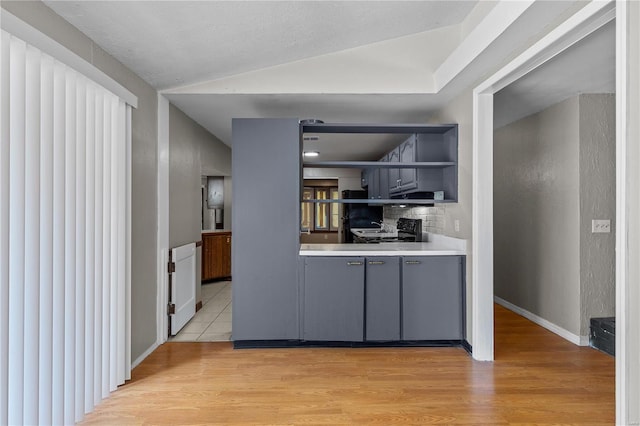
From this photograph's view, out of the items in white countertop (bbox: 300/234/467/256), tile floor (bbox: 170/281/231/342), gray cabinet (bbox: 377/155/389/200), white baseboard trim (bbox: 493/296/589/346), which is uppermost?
gray cabinet (bbox: 377/155/389/200)

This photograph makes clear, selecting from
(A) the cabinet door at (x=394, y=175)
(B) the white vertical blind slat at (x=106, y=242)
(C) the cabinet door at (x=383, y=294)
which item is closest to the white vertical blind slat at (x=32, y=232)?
(B) the white vertical blind slat at (x=106, y=242)

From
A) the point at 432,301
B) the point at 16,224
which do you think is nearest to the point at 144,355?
the point at 16,224

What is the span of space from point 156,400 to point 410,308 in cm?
205

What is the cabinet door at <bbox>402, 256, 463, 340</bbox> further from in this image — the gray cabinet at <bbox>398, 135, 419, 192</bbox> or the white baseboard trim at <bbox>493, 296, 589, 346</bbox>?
the white baseboard trim at <bbox>493, 296, 589, 346</bbox>

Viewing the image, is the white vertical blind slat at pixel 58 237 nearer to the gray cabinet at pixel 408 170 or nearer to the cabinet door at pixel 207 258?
the gray cabinet at pixel 408 170

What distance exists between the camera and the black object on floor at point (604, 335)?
9.95ft

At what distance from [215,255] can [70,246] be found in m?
4.05

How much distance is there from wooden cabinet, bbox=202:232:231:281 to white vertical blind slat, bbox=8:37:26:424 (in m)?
4.17

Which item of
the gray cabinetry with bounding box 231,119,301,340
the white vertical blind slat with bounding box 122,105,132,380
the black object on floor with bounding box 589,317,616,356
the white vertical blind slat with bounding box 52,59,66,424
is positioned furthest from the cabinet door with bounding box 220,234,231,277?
the black object on floor with bounding box 589,317,616,356

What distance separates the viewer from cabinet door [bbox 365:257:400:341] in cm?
322

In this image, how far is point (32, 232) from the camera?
1778mm

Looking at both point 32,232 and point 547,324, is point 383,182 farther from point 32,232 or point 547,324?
point 32,232

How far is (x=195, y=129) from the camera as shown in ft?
14.1

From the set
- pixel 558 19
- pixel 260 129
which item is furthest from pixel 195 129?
pixel 558 19
